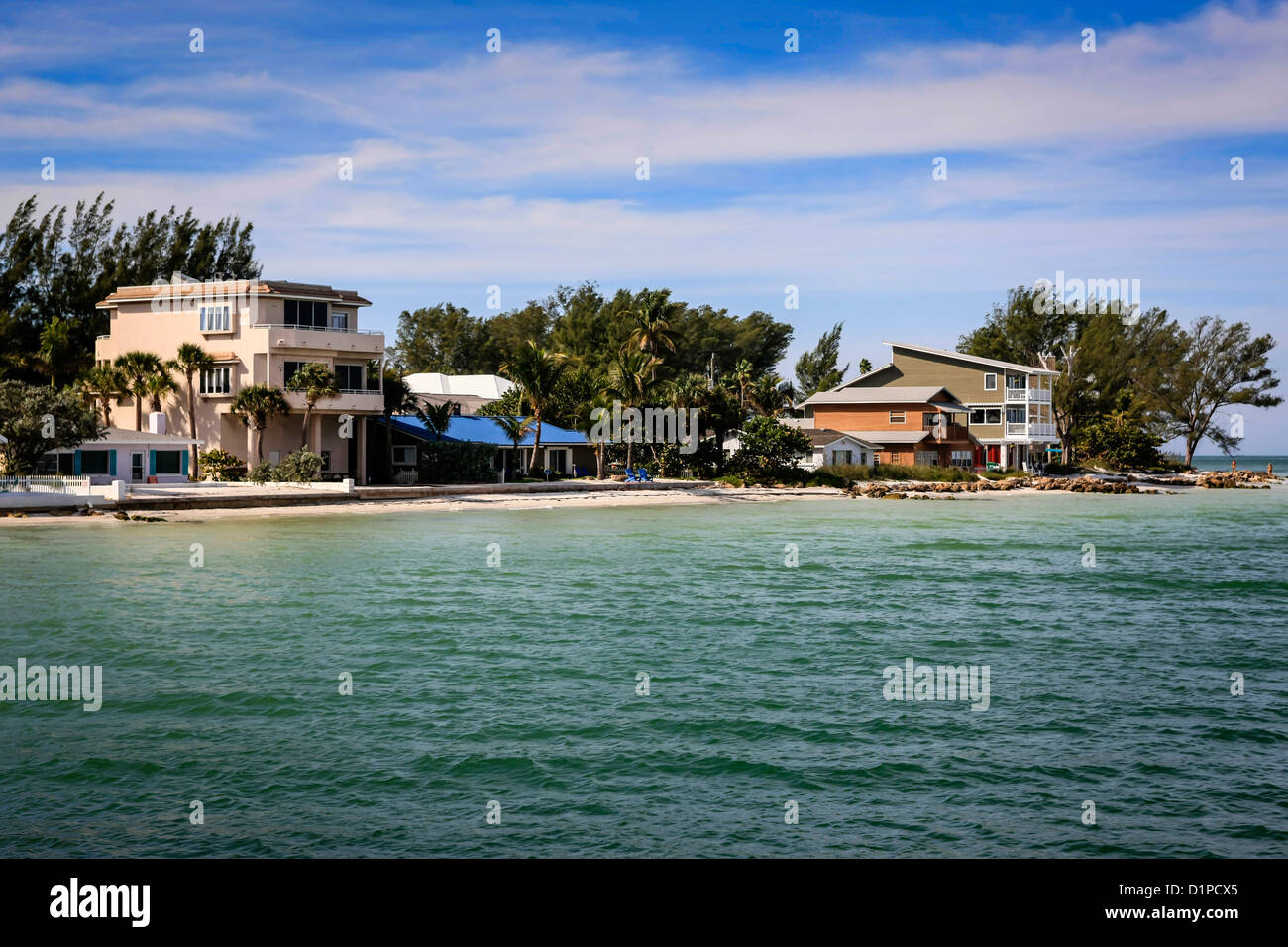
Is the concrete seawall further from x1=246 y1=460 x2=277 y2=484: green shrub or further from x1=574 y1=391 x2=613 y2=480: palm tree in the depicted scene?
x1=246 y1=460 x2=277 y2=484: green shrub

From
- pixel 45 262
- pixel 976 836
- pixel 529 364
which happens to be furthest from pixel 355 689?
pixel 45 262

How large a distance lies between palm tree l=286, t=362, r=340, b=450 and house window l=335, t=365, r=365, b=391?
272cm

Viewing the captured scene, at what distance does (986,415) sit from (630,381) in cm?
3881

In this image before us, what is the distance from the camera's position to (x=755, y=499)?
71.6 m

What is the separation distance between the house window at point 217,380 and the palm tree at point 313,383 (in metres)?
3.96

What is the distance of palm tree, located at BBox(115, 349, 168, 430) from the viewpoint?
→ 63281 mm

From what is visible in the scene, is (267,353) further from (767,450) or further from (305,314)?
(767,450)

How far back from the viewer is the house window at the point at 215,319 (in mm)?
→ 62725

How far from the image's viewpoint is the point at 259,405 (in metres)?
59.8

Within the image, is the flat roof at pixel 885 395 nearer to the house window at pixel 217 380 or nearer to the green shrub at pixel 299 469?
the green shrub at pixel 299 469

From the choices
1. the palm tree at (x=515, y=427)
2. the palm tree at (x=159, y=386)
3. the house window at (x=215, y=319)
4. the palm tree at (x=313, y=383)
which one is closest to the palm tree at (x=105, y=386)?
the palm tree at (x=159, y=386)

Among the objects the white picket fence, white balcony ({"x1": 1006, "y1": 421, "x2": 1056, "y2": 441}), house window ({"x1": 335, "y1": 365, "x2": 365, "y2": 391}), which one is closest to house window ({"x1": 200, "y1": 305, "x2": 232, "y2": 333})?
house window ({"x1": 335, "y1": 365, "x2": 365, "y2": 391})
